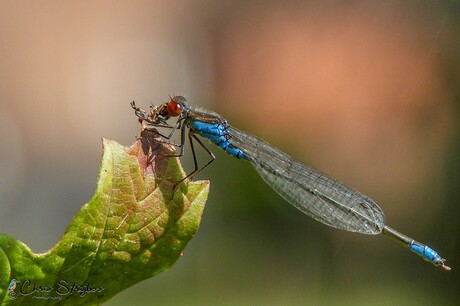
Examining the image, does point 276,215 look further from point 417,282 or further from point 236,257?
point 417,282

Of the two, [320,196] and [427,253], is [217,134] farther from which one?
[427,253]

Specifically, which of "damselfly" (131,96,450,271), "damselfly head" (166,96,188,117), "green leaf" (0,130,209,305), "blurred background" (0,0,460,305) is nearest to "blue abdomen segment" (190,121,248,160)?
"damselfly" (131,96,450,271)

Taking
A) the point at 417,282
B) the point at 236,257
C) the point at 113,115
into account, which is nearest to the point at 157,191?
the point at 236,257

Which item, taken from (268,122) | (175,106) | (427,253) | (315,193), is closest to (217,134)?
(175,106)

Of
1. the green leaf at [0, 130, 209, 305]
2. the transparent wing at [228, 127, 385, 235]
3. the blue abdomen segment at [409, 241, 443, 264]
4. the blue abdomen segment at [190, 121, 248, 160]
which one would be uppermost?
the transparent wing at [228, 127, 385, 235]

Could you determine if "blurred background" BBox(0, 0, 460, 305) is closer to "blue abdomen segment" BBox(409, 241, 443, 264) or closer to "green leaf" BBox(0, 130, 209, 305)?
"blue abdomen segment" BBox(409, 241, 443, 264)

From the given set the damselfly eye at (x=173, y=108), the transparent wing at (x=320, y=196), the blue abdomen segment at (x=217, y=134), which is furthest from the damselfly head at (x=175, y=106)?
the transparent wing at (x=320, y=196)
